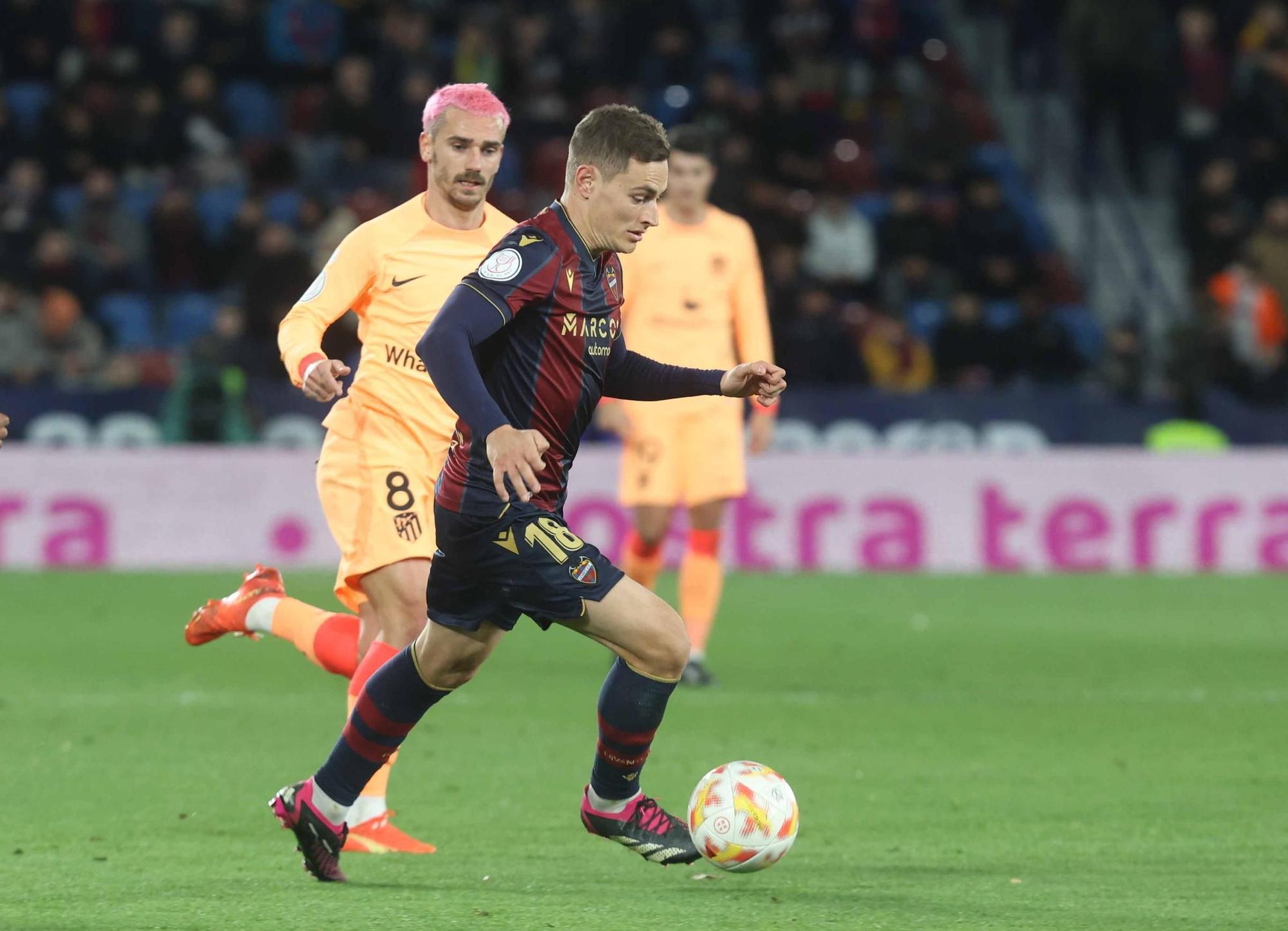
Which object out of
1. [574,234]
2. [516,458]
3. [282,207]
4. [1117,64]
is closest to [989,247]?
[1117,64]

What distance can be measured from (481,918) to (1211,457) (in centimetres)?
1085

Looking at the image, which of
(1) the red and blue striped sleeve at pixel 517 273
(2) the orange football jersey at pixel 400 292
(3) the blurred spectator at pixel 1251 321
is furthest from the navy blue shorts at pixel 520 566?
(3) the blurred spectator at pixel 1251 321

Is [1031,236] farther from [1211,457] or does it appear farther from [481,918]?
[481,918]

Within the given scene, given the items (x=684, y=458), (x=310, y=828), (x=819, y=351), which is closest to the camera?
(x=310, y=828)

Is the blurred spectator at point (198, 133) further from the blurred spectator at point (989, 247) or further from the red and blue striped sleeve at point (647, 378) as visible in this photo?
the red and blue striped sleeve at point (647, 378)

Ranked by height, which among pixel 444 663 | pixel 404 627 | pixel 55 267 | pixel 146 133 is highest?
pixel 146 133

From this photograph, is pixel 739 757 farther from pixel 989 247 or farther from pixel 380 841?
pixel 989 247

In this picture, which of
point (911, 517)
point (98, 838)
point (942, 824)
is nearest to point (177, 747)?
point (98, 838)

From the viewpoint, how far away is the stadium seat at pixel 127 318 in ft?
53.1

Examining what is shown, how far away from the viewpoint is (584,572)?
4.84 metres

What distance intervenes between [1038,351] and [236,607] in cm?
1101

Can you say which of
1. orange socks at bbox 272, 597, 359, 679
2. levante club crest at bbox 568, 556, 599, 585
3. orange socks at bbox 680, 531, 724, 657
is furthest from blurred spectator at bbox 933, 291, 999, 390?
levante club crest at bbox 568, 556, 599, 585

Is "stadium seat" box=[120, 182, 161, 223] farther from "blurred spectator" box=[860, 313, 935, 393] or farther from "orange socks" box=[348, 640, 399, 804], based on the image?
"orange socks" box=[348, 640, 399, 804]

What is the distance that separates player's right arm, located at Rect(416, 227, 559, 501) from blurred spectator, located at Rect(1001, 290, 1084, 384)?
11962mm
